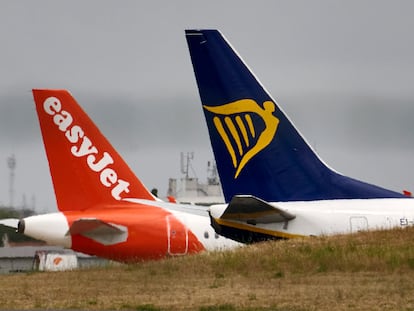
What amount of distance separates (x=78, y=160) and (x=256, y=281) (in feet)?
55.7

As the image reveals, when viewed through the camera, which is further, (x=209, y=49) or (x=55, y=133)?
(x=55, y=133)

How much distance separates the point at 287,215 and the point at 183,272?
445 cm

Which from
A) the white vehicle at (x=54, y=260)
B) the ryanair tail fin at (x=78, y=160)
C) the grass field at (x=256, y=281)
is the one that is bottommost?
the white vehicle at (x=54, y=260)

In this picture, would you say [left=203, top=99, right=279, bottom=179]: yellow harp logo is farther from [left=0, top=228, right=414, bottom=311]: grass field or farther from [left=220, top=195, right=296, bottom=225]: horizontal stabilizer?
[left=0, top=228, right=414, bottom=311]: grass field

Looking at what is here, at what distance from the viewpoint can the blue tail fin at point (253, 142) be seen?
3281 centimetres

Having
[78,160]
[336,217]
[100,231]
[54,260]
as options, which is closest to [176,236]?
[100,231]

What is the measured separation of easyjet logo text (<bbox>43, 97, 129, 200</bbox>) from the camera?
4234 centimetres

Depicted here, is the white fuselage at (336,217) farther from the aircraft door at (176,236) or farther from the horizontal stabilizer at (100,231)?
the horizontal stabilizer at (100,231)

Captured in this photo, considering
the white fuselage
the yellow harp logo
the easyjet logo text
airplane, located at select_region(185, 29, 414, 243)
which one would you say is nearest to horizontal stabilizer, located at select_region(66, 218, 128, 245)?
the easyjet logo text

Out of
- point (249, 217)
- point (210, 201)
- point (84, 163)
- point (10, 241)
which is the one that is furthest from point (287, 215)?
point (210, 201)

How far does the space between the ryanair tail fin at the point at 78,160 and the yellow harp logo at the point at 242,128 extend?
9795 millimetres

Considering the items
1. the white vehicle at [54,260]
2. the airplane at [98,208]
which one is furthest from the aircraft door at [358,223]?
the white vehicle at [54,260]

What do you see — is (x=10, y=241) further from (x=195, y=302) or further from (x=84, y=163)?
(x=195, y=302)

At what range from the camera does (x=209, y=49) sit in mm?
33344
